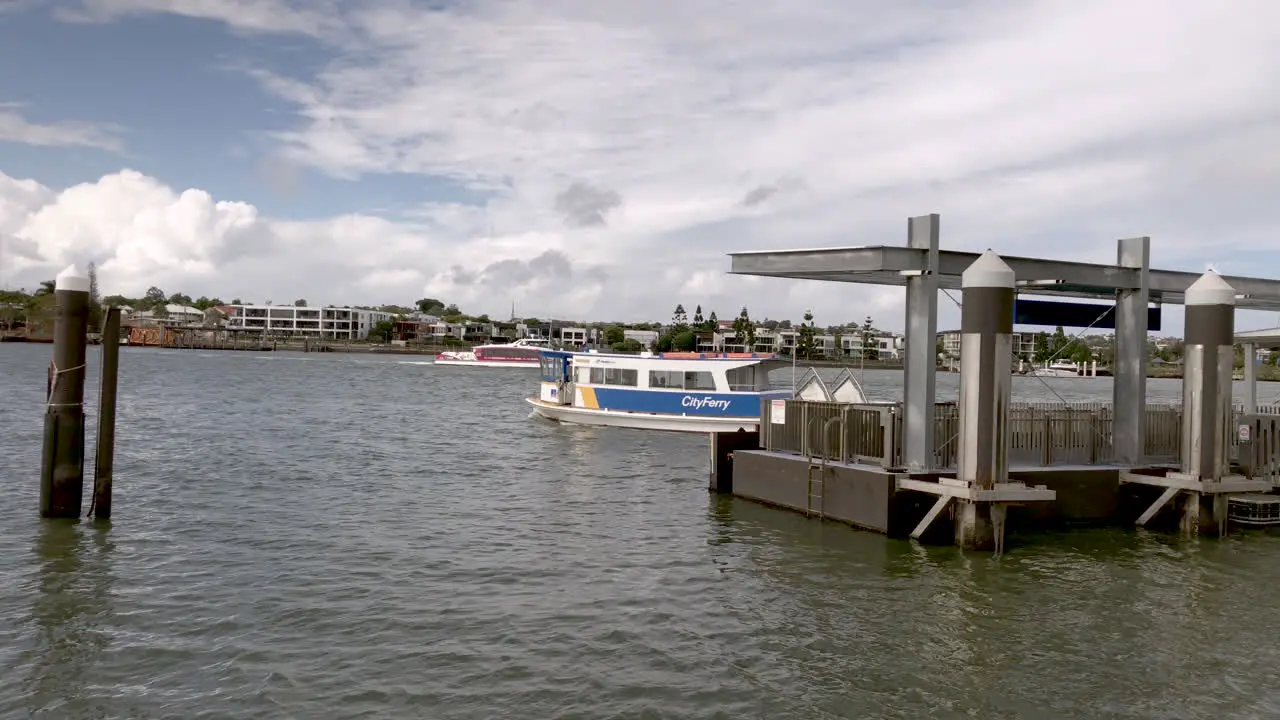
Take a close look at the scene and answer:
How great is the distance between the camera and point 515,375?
12950 cm

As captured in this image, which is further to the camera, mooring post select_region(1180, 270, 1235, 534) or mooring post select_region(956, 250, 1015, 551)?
mooring post select_region(1180, 270, 1235, 534)

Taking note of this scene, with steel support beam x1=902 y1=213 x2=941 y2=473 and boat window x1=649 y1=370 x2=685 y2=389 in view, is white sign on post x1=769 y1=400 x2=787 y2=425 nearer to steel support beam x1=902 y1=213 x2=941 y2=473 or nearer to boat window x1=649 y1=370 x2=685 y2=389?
steel support beam x1=902 y1=213 x2=941 y2=473

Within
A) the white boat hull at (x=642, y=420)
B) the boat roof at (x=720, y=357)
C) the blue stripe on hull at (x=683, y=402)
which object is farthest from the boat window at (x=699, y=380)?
the white boat hull at (x=642, y=420)

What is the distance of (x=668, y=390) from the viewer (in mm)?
43938

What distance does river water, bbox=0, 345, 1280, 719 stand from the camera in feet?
35.1

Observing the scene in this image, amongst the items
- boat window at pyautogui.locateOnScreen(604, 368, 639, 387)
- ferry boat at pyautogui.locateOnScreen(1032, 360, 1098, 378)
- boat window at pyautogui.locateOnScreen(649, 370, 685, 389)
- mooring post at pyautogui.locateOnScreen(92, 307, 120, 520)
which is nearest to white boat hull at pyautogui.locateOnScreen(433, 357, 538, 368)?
ferry boat at pyautogui.locateOnScreen(1032, 360, 1098, 378)

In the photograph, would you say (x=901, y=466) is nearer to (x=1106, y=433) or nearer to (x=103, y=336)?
(x=1106, y=433)

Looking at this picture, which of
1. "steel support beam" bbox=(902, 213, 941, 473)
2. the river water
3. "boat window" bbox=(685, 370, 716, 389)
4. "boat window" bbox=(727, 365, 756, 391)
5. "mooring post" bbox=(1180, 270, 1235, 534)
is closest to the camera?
the river water

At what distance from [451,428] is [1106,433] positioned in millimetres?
31177

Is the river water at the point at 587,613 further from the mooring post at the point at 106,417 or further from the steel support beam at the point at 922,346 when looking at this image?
the steel support beam at the point at 922,346

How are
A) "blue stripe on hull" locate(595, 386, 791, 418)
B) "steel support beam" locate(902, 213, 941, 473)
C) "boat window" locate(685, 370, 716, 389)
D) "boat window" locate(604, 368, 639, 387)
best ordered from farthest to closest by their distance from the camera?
"boat window" locate(604, 368, 639, 387), "boat window" locate(685, 370, 716, 389), "blue stripe on hull" locate(595, 386, 791, 418), "steel support beam" locate(902, 213, 941, 473)

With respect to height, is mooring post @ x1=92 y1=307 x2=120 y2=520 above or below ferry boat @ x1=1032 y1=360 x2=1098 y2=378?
below

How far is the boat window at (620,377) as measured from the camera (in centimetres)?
4512

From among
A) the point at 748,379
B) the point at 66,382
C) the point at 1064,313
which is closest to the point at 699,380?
the point at 748,379
